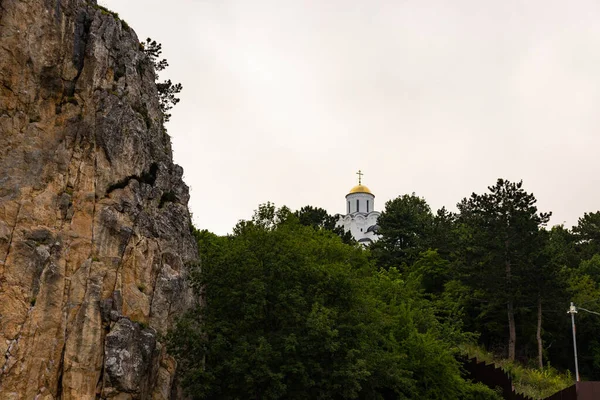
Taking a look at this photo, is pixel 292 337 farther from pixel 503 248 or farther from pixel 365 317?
pixel 503 248

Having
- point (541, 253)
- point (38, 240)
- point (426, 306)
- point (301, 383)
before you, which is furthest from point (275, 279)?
point (541, 253)

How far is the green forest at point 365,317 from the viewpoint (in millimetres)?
20719

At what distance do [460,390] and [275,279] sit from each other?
10.3 metres

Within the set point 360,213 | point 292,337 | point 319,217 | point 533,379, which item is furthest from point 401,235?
point 292,337

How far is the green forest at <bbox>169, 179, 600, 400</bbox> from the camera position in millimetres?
20719

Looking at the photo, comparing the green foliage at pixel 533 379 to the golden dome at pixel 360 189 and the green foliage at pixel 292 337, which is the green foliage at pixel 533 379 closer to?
the green foliage at pixel 292 337

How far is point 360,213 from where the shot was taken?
84062 mm

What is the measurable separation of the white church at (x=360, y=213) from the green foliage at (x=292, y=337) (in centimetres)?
5597

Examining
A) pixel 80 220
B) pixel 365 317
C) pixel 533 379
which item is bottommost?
pixel 533 379

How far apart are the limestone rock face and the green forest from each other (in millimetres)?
1845

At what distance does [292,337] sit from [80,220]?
28.1ft

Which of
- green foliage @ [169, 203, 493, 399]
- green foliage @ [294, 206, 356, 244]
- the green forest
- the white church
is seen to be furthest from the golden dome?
green foliage @ [169, 203, 493, 399]

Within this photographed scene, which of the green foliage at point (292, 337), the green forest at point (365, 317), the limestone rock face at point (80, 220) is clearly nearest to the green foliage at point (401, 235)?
the green forest at point (365, 317)

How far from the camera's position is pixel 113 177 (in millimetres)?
22422
